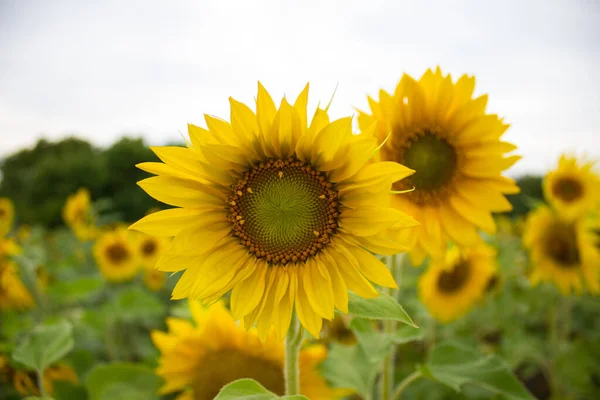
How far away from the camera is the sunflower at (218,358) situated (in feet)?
5.94

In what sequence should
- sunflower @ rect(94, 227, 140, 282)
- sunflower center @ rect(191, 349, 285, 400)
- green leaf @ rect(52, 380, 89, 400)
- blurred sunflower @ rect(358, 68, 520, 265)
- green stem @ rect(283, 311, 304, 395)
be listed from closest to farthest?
green stem @ rect(283, 311, 304, 395), blurred sunflower @ rect(358, 68, 520, 265), sunflower center @ rect(191, 349, 285, 400), green leaf @ rect(52, 380, 89, 400), sunflower @ rect(94, 227, 140, 282)

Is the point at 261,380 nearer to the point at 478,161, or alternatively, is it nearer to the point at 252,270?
the point at 252,270

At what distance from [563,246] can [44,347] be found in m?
3.62

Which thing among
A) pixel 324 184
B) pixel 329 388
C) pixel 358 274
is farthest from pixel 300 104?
pixel 329 388

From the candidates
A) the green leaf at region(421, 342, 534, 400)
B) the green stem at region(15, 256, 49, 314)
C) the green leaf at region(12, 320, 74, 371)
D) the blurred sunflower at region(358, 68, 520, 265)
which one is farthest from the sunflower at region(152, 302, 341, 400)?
the green stem at region(15, 256, 49, 314)

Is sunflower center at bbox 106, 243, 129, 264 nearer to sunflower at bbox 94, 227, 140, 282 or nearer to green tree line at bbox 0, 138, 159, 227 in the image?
sunflower at bbox 94, 227, 140, 282

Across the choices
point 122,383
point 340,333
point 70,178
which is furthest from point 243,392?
point 70,178

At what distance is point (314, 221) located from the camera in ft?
4.03

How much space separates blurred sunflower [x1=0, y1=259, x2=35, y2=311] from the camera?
3.22 m

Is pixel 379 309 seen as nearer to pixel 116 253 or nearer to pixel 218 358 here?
pixel 218 358

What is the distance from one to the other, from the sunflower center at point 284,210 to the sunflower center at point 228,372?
784mm

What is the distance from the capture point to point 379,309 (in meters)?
1.07

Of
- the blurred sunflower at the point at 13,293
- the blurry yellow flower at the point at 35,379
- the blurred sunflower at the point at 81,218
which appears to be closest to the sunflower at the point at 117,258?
the blurred sunflower at the point at 81,218

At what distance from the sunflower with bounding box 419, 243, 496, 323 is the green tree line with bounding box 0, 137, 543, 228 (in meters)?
16.2
